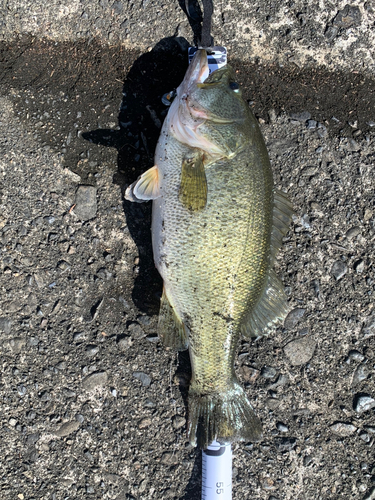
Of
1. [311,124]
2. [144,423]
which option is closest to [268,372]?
[144,423]

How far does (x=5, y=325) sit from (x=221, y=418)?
166cm

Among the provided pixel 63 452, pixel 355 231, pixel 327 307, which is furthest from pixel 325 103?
pixel 63 452

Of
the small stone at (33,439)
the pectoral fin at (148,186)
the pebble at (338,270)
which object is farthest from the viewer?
the pebble at (338,270)

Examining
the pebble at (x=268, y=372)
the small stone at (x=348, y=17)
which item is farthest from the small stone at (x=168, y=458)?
the small stone at (x=348, y=17)

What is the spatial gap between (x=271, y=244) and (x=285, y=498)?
1.86 metres

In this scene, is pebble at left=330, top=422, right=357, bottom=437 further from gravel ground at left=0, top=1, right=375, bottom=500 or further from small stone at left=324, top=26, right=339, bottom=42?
small stone at left=324, top=26, right=339, bottom=42

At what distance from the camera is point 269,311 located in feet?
8.05

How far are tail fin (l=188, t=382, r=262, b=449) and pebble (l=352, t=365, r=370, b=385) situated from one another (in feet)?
2.84

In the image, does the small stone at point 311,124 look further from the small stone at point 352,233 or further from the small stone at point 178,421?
the small stone at point 178,421

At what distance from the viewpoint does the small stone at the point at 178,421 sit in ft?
8.71

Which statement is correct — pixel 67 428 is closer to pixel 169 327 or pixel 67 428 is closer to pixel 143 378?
pixel 143 378

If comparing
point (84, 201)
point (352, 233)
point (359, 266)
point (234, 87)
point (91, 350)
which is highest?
point (234, 87)

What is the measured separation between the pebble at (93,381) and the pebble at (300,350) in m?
1.36

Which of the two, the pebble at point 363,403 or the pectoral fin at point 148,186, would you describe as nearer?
the pectoral fin at point 148,186
